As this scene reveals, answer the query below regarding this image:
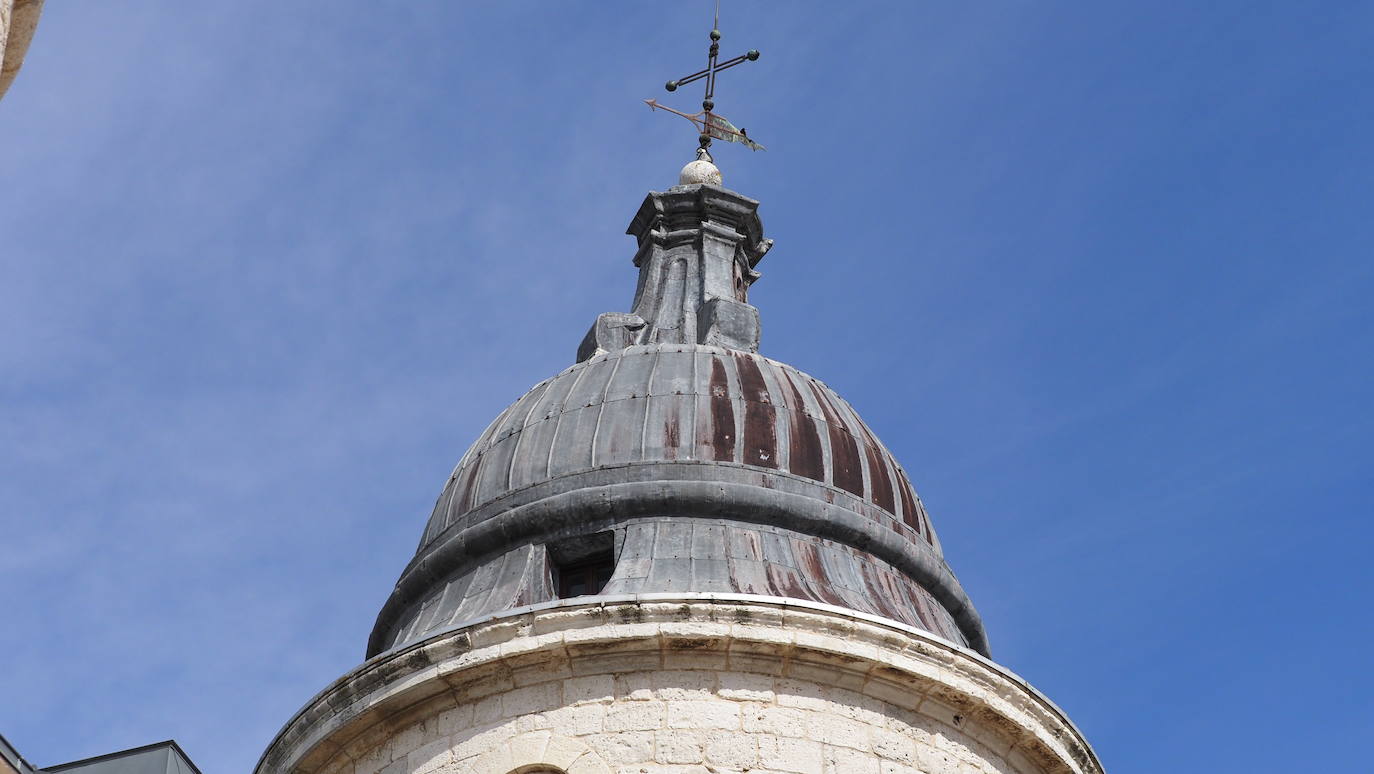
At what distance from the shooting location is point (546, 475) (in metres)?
18.7

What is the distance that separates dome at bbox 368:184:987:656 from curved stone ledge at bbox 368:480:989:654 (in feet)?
0.05

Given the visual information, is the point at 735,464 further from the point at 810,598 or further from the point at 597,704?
the point at 597,704

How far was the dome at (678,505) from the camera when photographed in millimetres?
17859

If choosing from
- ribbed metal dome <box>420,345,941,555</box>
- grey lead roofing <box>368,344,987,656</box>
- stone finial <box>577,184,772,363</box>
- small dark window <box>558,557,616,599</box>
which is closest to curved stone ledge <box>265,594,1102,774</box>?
grey lead roofing <box>368,344,987,656</box>

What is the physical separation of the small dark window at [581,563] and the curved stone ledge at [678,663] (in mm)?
1691

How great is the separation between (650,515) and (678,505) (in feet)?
0.82

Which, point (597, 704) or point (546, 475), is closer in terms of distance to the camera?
point (597, 704)

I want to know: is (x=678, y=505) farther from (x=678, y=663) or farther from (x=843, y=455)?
(x=678, y=663)

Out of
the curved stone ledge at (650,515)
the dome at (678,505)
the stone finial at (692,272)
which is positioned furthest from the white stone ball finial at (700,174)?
the curved stone ledge at (650,515)

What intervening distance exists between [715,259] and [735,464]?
4.99 meters

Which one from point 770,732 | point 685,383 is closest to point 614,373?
point 685,383

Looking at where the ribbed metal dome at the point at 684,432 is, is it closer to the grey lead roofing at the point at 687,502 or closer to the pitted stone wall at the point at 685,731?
the grey lead roofing at the point at 687,502

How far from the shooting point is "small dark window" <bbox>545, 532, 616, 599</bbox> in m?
18.2

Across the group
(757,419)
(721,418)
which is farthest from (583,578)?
(757,419)
